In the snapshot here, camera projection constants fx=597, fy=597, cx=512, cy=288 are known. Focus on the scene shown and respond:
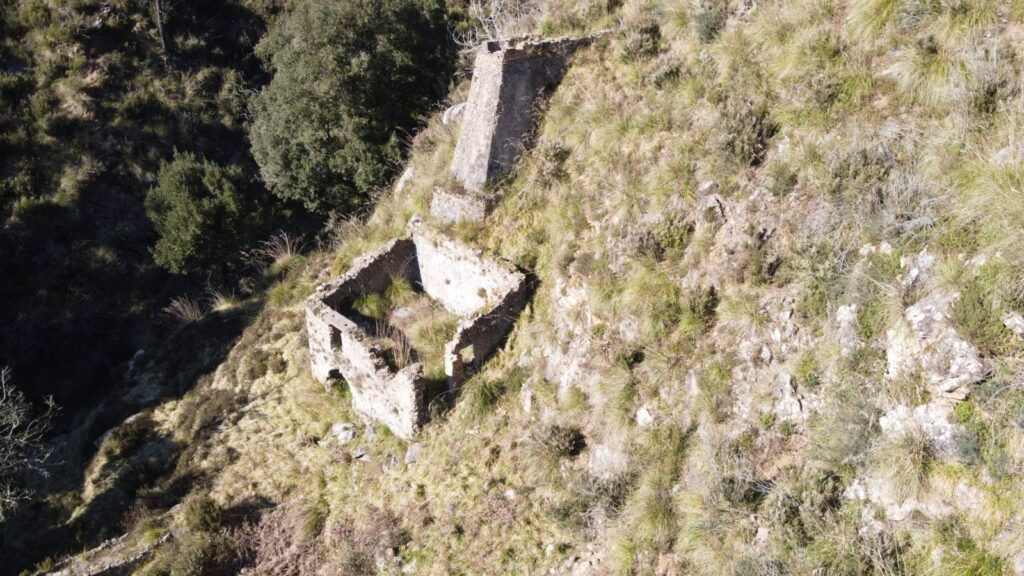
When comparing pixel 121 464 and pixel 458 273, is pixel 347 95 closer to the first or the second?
pixel 458 273

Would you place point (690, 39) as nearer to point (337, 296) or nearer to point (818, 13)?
point (818, 13)

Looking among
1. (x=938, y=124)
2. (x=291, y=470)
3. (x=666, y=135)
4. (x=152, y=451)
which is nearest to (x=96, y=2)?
(x=152, y=451)

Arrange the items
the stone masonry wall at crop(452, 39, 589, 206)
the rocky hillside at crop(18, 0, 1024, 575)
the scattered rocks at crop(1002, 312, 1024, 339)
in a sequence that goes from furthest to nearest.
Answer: the stone masonry wall at crop(452, 39, 589, 206) → the rocky hillside at crop(18, 0, 1024, 575) → the scattered rocks at crop(1002, 312, 1024, 339)

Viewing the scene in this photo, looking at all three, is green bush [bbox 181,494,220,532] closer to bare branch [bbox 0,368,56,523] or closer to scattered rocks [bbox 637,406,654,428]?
bare branch [bbox 0,368,56,523]

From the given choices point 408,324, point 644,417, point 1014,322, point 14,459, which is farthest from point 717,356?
point 14,459

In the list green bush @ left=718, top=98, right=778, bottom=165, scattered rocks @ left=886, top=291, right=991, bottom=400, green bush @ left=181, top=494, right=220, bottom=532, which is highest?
green bush @ left=718, top=98, right=778, bottom=165

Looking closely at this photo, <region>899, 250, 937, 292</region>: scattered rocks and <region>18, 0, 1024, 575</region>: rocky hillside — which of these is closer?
<region>18, 0, 1024, 575</region>: rocky hillside

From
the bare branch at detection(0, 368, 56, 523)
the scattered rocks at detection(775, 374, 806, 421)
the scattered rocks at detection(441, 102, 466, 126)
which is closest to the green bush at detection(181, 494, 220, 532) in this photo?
the bare branch at detection(0, 368, 56, 523)
